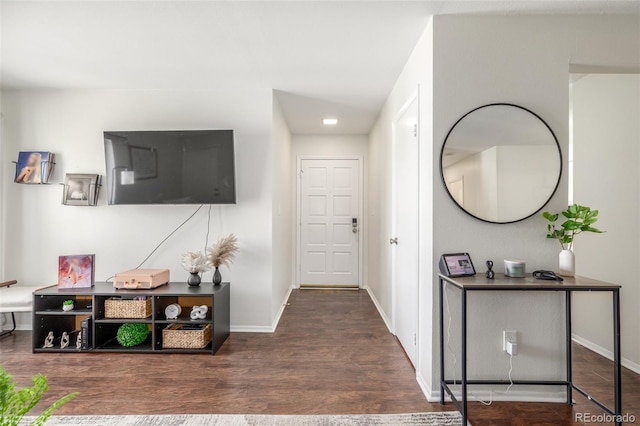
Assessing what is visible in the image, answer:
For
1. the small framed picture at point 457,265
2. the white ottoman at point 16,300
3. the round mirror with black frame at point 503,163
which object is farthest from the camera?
the white ottoman at point 16,300

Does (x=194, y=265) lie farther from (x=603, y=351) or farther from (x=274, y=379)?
(x=603, y=351)

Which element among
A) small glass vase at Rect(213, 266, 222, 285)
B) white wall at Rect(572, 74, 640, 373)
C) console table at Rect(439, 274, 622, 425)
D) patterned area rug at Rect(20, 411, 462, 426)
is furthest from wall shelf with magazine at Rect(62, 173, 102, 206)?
white wall at Rect(572, 74, 640, 373)

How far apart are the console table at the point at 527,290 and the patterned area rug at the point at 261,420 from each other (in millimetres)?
191

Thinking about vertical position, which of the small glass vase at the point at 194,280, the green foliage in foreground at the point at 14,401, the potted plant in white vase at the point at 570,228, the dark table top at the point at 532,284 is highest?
the potted plant in white vase at the point at 570,228

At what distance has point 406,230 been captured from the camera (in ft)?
9.07

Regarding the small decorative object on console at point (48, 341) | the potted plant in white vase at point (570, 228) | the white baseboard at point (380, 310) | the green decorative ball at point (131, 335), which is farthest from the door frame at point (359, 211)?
the potted plant in white vase at point (570, 228)

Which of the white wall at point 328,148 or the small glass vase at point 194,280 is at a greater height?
the white wall at point 328,148

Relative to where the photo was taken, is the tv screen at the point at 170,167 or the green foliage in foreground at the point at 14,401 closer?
the green foliage in foreground at the point at 14,401

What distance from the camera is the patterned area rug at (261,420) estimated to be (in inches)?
72.9

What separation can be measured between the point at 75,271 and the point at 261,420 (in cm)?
225

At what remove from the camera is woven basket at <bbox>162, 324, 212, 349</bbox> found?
2814mm

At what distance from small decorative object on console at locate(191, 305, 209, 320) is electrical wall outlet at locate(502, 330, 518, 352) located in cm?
229

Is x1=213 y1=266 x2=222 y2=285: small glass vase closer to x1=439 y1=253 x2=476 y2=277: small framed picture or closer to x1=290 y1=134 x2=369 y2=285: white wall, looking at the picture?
x1=439 y1=253 x2=476 y2=277: small framed picture

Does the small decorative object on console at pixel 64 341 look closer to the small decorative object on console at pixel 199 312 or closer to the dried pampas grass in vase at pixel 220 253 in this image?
the small decorative object on console at pixel 199 312
